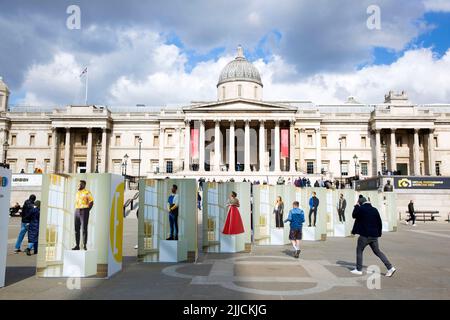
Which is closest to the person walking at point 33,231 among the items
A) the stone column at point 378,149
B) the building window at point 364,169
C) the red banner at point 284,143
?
the red banner at point 284,143

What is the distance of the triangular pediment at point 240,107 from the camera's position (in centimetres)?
5622

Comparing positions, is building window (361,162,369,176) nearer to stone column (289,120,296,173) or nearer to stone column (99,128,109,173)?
stone column (289,120,296,173)

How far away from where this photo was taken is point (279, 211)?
55.4 feet

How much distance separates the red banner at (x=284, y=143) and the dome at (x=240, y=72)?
13.1 meters

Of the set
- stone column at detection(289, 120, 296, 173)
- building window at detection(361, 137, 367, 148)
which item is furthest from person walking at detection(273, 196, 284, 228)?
building window at detection(361, 137, 367, 148)

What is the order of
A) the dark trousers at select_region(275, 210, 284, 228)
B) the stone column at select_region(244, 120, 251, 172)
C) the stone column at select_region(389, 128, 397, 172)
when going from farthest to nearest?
the stone column at select_region(389, 128, 397, 172), the stone column at select_region(244, 120, 251, 172), the dark trousers at select_region(275, 210, 284, 228)

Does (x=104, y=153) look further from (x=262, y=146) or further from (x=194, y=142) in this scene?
(x=262, y=146)

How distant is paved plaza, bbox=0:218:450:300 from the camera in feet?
26.2

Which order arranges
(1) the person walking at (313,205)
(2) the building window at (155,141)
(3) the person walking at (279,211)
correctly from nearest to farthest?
(3) the person walking at (279,211) < (1) the person walking at (313,205) < (2) the building window at (155,141)

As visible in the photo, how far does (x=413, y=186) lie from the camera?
3591 cm

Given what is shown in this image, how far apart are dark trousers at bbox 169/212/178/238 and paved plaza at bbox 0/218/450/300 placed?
1019mm

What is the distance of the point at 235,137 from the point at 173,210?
48665mm

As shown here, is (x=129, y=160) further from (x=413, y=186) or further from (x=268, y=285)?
(x=268, y=285)

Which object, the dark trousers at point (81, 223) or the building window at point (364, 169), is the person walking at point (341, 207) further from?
the building window at point (364, 169)
